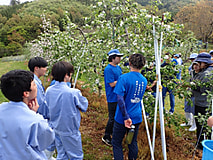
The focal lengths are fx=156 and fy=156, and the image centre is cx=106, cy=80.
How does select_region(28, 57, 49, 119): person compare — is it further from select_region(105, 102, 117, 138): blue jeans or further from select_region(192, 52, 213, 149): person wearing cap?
select_region(192, 52, 213, 149): person wearing cap

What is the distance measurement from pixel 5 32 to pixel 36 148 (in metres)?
40.8

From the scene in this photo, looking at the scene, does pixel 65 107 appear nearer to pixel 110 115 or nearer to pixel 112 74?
pixel 112 74

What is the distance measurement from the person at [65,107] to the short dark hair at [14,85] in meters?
0.79

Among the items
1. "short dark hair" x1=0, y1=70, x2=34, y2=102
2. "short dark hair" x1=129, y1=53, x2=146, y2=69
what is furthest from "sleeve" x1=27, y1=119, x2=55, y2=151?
"short dark hair" x1=129, y1=53, x2=146, y2=69

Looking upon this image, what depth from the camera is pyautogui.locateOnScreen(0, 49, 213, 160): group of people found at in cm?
120

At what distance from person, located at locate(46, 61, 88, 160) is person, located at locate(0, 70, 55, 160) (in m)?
0.78

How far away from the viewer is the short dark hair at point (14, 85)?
120 centimetres

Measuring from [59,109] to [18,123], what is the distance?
3.07 ft

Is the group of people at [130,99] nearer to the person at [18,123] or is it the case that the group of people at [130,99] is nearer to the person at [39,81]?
the person at [39,81]

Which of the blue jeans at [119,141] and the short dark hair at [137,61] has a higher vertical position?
the short dark hair at [137,61]

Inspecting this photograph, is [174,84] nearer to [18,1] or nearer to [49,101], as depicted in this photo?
[49,101]

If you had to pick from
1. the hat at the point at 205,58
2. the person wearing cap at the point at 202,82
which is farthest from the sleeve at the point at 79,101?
the hat at the point at 205,58

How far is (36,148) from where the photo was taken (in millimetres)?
1305

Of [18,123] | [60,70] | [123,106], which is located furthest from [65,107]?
[18,123]
